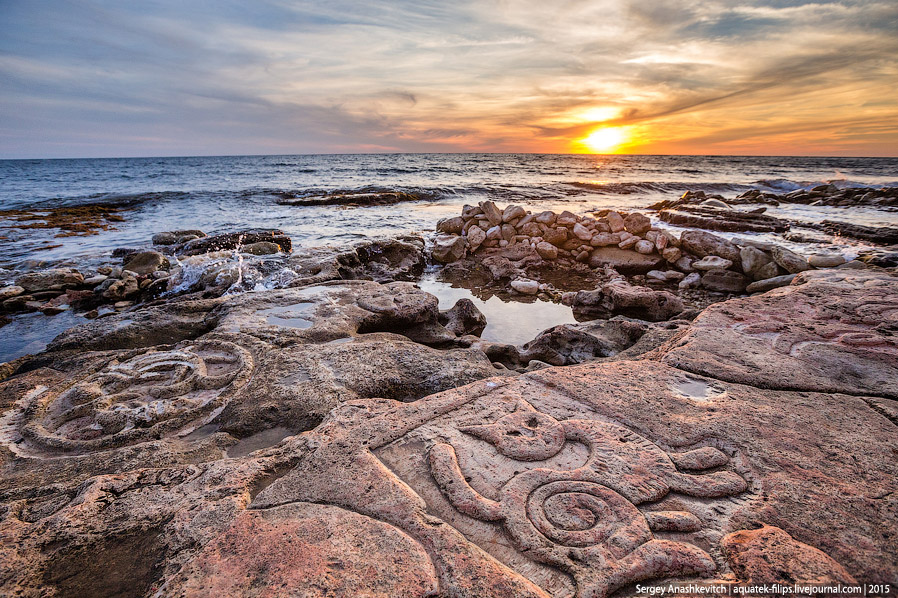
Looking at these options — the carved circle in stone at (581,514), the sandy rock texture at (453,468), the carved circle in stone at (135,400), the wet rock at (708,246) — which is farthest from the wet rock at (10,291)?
the wet rock at (708,246)

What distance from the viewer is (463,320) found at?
5.29m

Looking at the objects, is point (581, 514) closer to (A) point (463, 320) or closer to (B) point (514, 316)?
(A) point (463, 320)

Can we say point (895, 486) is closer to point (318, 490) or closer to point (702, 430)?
point (702, 430)

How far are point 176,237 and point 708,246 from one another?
13.1 meters

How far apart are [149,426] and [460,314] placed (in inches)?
139

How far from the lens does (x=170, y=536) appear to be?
164 centimetres

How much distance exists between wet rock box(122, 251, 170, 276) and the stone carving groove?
29.7ft

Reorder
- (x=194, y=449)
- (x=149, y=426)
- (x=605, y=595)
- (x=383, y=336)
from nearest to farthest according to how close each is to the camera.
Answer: (x=605, y=595), (x=194, y=449), (x=149, y=426), (x=383, y=336)

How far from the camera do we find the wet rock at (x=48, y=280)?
7024mm

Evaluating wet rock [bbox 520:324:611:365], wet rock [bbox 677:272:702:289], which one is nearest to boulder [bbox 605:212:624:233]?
wet rock [bbox 677:272:702:289]

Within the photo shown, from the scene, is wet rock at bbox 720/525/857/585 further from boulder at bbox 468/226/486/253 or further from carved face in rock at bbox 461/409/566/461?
boulder at bbox 468/226/486/253

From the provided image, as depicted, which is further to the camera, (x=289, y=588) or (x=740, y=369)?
(x=740, y=369)

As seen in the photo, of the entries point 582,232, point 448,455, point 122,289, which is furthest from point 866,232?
point 122,289

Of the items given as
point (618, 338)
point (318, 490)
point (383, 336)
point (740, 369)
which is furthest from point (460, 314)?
point (318, 490)
